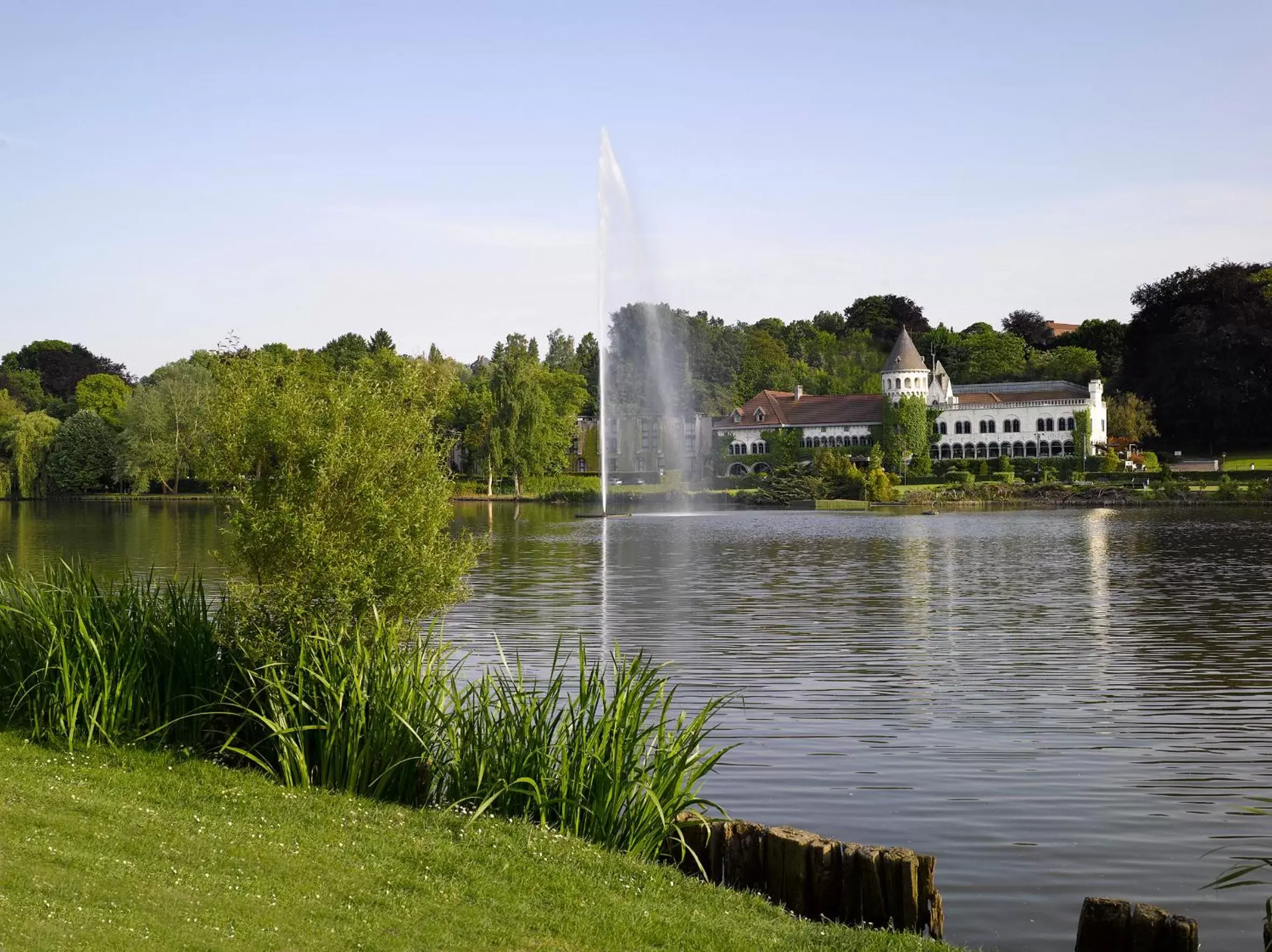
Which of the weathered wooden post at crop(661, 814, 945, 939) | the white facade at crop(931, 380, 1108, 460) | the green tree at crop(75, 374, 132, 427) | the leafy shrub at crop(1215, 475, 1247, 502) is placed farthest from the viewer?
the green tree at crop(75, 374, 132, 427)

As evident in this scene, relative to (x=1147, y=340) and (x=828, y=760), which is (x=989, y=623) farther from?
(x=1147, y=340)

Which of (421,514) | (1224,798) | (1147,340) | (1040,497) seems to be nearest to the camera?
Result: (1224,798)

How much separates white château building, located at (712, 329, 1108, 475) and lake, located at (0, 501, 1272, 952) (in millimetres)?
53198

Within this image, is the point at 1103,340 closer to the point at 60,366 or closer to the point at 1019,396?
the point at 1019,396

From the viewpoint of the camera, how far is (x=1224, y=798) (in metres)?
10.9

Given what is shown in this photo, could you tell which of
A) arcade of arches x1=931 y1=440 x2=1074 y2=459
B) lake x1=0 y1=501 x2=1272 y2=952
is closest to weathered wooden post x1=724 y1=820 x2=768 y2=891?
lake x1=0 y1=501 x2=1272 y2=952

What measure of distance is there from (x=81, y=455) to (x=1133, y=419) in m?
75.7

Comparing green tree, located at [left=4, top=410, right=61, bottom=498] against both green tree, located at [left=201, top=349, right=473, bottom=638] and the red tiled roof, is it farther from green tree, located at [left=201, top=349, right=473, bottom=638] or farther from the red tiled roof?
green tree, located at [left=201, top=349, right=473, bottom=638]

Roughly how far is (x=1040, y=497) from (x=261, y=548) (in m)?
69.3

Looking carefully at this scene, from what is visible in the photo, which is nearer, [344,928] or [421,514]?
[344,928]

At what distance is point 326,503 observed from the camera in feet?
37.7

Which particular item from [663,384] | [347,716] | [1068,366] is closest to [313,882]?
[347,716]

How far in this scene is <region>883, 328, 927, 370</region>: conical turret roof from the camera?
97125 millimetres

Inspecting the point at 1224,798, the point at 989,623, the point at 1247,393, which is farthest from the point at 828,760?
the point at 1247,393
